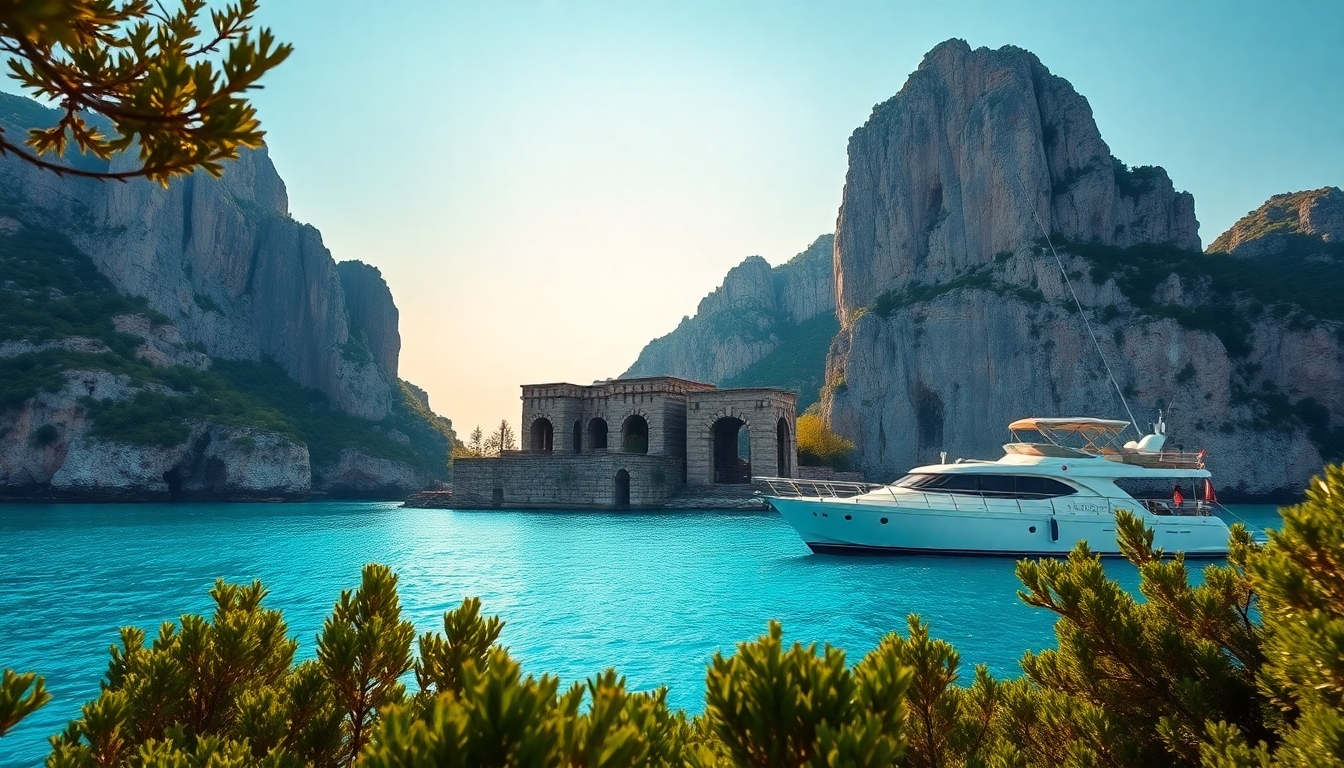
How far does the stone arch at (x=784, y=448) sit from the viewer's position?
4347 cm

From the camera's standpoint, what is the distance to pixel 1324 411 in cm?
4869

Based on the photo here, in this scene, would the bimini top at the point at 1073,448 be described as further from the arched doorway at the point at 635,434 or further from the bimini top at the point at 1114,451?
the arched doorway at the point at 635,434

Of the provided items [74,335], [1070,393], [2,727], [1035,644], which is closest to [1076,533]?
[1035,644]

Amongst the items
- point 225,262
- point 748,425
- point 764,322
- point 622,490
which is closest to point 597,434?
point 622,490

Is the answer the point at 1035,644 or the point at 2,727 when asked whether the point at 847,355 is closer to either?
the point at 1035,644

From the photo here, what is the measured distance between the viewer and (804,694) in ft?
3.89

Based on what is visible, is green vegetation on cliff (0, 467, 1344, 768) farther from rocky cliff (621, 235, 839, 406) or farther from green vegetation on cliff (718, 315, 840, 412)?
rocky cliff (621, 235, 839, 406)

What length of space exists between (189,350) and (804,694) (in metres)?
85.9

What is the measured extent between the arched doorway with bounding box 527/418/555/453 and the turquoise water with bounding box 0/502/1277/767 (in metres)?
18.6

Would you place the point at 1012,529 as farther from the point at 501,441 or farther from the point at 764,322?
the point at 764,322

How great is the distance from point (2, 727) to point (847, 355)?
6484cm

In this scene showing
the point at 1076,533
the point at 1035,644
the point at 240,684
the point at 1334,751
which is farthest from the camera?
the point at 1076,533

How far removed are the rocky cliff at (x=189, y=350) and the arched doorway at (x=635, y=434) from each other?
3726 cm

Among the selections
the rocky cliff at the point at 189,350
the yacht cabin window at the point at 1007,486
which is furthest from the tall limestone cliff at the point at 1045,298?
the rocky cliff at the point at 189,350
